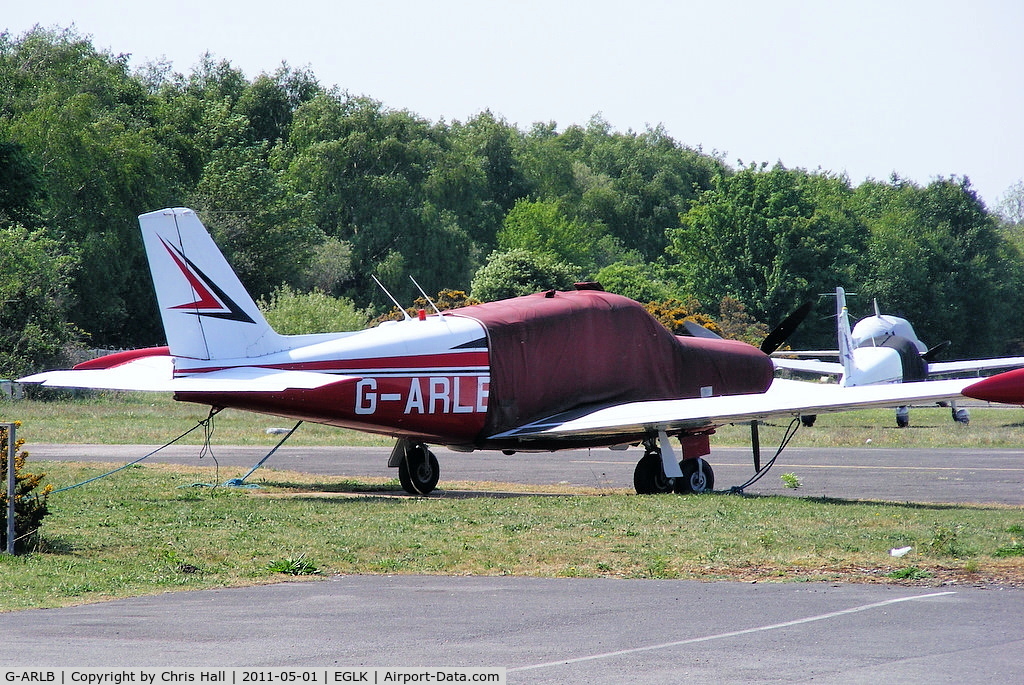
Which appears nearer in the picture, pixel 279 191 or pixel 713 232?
pixel 279 191

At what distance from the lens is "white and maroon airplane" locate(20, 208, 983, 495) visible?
1608 centimetres

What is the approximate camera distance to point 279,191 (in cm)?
7312

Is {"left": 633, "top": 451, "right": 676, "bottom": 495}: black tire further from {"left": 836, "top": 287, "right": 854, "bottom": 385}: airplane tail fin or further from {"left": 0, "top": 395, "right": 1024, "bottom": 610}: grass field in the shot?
{"left": 836, "top": 287, "right": 854, "bottom": 385}: airplane tail fin

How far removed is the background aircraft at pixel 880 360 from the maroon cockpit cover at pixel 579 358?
18166mm

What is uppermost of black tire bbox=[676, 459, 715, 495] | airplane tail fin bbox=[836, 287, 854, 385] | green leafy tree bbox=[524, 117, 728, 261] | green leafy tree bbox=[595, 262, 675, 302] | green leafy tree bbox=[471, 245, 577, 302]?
green leafy tree bbox=[524, 117, 728, 261]

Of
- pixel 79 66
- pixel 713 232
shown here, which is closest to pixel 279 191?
pixel 79 66

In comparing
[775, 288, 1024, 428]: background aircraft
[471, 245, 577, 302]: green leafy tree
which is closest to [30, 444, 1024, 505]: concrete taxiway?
[775, 288, 1024, 428]: background aircraft

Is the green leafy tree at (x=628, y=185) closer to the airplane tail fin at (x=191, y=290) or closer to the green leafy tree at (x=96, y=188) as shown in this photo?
the green leafy tree at (x=96, y=188)

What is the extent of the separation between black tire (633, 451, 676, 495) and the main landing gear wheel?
10.4 feet

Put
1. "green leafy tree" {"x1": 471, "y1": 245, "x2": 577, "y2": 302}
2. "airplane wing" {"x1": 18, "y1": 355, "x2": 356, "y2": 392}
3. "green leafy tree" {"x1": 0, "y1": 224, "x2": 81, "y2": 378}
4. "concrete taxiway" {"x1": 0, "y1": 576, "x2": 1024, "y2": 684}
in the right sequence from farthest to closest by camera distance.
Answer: "green leafy tree" {"x1": 471, "y1": 245, "x2": 577, "y2": 302}
"green leafy tree" {"x1": 0, "y1": 224, "x2": 81, "y2": 378}
"airplane wing" {"x1": 18, "y1": 355, "x2": 356, "y2": 392}
"concrete taxiway" {"x1": 0, "y1": 576, "x2": 1024, "y2": 684}

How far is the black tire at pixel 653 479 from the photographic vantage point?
18.7 meters

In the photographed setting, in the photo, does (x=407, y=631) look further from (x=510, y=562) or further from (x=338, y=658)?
(x=510, y=562)

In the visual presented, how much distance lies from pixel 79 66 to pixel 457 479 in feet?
203

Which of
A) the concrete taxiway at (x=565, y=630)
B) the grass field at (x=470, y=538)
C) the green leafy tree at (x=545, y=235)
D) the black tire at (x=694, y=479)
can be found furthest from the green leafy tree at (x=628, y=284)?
the concrete taxiway at (x=565, y=630)
